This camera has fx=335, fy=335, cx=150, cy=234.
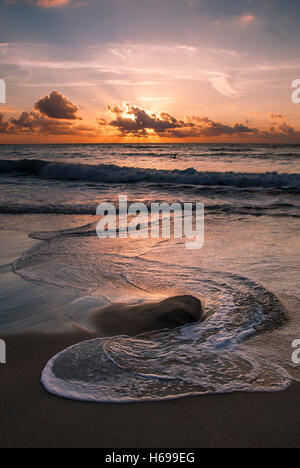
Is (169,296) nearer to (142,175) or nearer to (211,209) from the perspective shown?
(211,209)

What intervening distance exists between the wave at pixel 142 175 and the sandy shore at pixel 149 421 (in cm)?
1389

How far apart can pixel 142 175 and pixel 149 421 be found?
57.7 feet

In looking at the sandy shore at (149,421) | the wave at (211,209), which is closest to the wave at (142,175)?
the wave at (211,209)

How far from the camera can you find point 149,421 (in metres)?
1.69

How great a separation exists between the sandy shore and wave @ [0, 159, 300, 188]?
13885 millimetres

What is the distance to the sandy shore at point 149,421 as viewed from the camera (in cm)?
156

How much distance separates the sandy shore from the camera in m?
1.56

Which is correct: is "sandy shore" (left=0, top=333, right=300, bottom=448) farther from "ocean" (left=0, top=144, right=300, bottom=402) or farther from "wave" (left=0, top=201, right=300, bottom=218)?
"wave" (left=0, top=201, right=300, bottom=218)

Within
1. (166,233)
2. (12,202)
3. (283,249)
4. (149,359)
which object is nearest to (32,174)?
(12,202)

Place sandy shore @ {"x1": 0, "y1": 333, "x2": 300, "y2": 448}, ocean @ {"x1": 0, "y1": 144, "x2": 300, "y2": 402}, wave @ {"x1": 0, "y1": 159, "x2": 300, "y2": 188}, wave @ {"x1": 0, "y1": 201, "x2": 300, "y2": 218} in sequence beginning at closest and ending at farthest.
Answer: sandy shore @ {"x1": 0, "y1": 333, "x2": 300, "y2": 448} → ocean @ {"x1": 0, "y1": 144, "x2": 300, "y2": 402} → wave @ {"x1": 0, "y1": 201, "x2": 300, "y2": 218} → wave @ {"x1": 0, "y1": 159, "x2": 300, "y2": 188}

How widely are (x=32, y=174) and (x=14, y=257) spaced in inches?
687

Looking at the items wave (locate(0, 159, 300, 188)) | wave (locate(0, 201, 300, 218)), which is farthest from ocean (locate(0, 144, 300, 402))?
wave (locate(0, 159, 300, 188))

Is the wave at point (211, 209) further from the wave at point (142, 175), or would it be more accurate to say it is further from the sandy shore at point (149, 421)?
the sandy shore at point (149, 421)

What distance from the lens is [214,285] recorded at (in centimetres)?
350
